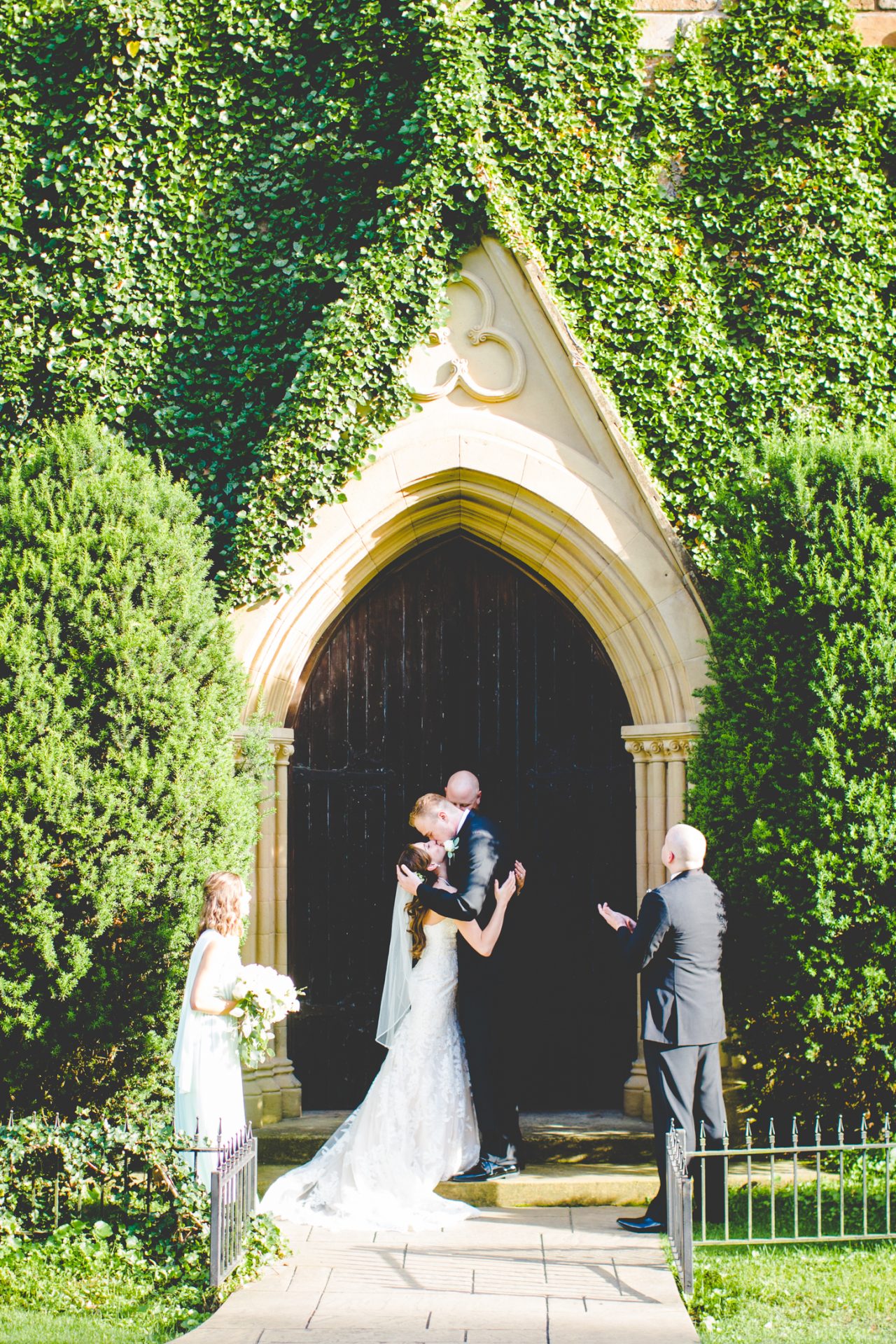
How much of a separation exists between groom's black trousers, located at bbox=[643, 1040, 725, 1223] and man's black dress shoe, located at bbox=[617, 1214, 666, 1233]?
0.03 meters

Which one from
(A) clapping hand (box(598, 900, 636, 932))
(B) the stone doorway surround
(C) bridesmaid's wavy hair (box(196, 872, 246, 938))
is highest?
(B) the stone doorway surround

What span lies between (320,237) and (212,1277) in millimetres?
6153

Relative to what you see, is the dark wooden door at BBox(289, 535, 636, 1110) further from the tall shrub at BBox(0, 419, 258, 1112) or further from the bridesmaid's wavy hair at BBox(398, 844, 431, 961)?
the tall shrub at BBox(0, 419, 258, 1112)

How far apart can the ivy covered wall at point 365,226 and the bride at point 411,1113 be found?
2771 millimetres

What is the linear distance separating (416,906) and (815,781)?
89.2 inches

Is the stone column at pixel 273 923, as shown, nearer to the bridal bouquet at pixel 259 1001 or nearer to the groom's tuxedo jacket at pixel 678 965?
the bridal bouquet at pixel 259 1001

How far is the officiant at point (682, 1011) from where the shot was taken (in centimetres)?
552

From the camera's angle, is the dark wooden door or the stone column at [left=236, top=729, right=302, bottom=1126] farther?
the dark wooden door

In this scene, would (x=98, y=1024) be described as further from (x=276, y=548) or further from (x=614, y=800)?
(x=614, y=800)

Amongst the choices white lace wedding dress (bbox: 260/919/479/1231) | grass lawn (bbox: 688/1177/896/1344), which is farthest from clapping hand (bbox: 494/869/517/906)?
grass lawn (bbox: 688/1177/896/1344)

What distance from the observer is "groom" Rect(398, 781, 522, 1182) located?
611cm

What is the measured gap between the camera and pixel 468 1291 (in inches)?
188

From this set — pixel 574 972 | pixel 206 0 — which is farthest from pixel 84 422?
pixel 574 972

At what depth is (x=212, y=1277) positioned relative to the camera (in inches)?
183
